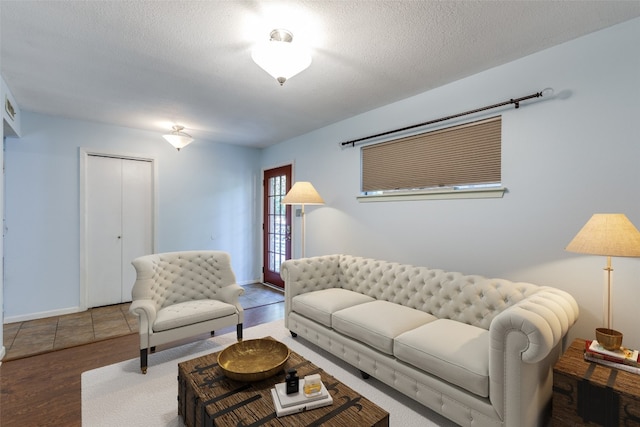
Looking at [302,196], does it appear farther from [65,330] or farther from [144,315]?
[65,330]

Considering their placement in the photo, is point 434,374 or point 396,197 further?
point 396,197

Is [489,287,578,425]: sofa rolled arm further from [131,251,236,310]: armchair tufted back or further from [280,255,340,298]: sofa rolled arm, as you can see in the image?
[131,251,236,310]: armchair tufted back

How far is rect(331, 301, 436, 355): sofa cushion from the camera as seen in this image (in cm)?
222

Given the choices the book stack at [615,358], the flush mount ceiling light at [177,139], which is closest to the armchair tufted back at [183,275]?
the flush mount ceiling light at [177,139]

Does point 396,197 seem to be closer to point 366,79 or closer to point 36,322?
point 366,79

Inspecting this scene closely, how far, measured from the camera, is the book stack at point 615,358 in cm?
159

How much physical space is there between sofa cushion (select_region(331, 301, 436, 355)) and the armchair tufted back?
1.43 m

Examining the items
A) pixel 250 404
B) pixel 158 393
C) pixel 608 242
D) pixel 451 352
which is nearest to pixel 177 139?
pixel 158 393

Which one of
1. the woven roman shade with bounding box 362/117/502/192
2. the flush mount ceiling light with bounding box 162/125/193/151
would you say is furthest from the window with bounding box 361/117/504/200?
the flush mount ceiling light with bounding box 162/125/193/151

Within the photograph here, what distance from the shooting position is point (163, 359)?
2730 millimetres

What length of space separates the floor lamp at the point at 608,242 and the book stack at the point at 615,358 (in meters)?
0.04

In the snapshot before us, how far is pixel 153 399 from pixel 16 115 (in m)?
3.67

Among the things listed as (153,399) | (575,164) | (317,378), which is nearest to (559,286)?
(575,164)

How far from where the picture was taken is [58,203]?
3.88 metres
